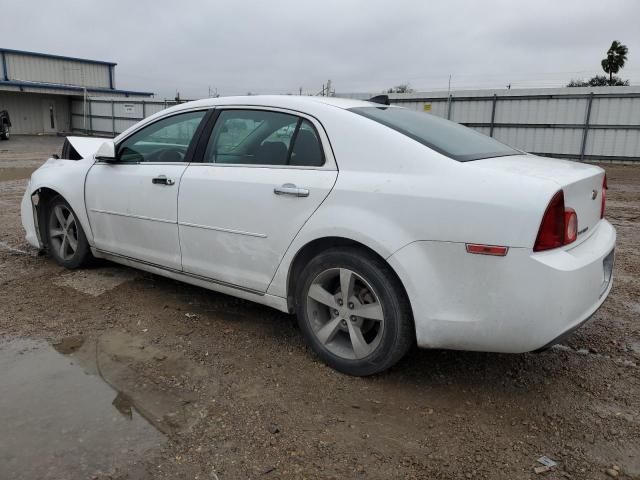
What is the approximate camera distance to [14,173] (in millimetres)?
13586

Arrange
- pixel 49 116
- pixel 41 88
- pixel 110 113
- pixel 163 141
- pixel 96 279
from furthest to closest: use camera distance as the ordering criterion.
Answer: pixel 49 116
pixel 41 88
pixel 110 113
pixel 96 279
pixel 163 141

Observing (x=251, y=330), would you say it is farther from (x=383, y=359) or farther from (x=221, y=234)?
(x=383, y=359)

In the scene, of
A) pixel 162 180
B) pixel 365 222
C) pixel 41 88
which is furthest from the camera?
pixel 41 88

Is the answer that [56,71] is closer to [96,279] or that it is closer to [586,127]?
[586,127]

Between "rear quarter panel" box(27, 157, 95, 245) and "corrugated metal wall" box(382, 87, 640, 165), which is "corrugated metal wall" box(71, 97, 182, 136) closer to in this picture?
"corrugated metal wall" box(382, 87, 640, 165)

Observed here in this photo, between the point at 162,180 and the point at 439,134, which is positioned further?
the point at 162,180

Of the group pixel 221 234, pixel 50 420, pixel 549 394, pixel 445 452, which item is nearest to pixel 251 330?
pixel 221 234

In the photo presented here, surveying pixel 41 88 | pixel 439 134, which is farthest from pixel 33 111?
pixel 439 134

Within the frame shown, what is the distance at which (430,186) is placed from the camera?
2.61 metres

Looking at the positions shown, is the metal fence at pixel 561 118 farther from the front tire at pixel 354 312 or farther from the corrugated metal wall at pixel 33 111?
the corrugated metal wall at pixel 33 111

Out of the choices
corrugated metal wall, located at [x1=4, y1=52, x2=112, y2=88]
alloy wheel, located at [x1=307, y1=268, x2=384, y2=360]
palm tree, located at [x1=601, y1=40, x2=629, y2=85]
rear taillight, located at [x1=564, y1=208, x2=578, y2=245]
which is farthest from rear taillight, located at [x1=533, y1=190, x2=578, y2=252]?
palm tree, located at [x1=601, y1=40, x2=629, y2=85]

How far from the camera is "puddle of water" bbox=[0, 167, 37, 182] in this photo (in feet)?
40.9

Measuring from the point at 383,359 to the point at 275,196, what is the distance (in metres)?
1.13

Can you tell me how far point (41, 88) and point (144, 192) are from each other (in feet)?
117
